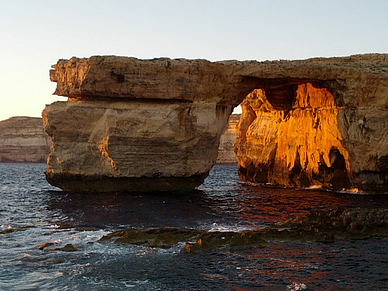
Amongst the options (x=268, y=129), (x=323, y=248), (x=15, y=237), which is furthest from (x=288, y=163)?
(x=15, y=237)

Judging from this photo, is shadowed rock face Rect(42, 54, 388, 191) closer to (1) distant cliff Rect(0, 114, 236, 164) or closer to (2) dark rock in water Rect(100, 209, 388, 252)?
(2) dark rock in water Rect(100, 209, 388, 252)

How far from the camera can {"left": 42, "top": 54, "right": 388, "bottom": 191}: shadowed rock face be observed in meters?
26.3

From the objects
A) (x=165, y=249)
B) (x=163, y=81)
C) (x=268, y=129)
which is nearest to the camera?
(x=165, y=249)

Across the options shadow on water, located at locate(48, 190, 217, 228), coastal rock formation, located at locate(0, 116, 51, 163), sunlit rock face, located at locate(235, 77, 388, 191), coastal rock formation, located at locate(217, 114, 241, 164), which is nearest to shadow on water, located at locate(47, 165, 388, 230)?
shadow on water, located at locate(48, 190, 217, 228)

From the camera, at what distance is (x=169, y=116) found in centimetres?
2639

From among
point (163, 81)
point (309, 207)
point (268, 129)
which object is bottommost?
point (309, 207)

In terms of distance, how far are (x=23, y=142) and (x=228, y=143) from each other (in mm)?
39136

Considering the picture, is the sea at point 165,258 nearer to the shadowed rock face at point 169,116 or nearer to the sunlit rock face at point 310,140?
the shadowed rock face at point 169,116

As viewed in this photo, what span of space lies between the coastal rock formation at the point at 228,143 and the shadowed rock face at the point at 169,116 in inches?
1978

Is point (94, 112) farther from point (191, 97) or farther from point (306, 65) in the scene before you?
point (306, 65)

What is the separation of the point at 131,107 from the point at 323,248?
1508 centimetres

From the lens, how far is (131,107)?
26594mm

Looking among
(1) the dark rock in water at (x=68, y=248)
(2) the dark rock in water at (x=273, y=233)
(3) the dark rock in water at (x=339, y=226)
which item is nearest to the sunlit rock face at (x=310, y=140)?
(3) the dark rock in water at (x=339, y=226)

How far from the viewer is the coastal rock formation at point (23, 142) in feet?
295
